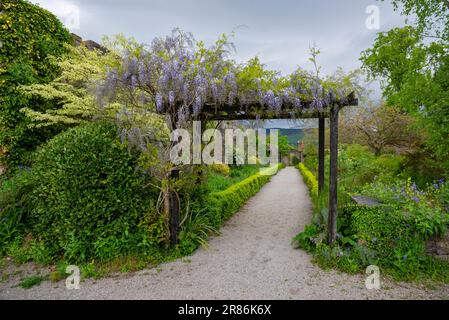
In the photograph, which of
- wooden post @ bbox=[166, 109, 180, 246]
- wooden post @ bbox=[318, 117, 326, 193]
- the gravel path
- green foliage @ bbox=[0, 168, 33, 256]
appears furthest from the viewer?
wooden post @ bbox=[318, 117, 326, 193]

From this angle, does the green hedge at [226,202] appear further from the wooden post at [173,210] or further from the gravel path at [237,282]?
the wooden post at [173,210]

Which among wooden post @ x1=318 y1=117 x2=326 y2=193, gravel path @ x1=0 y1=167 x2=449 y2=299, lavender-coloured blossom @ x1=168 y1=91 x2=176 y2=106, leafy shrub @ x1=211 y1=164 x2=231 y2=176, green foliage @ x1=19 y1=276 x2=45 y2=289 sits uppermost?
lavender-coloured blossom @ x1=168 y1=91 x2=176 y2=106

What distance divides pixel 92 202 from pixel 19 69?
485 cm

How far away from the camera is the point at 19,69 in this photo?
5957 mm

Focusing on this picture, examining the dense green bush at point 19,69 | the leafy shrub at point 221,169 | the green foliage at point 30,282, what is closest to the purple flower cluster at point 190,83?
the green foliage at point 30,282

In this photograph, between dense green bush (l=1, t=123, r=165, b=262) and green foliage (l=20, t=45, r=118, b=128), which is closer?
dense green bush (l=1, t=123, r=165, b=262)

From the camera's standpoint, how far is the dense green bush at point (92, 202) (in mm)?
3480

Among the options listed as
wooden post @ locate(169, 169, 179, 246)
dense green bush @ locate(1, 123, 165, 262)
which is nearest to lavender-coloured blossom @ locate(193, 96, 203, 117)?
wooden post @ locate(169, 169, 179, 246)

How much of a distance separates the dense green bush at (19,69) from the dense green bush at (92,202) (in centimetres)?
317

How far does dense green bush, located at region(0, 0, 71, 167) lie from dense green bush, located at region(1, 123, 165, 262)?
3.17 meters

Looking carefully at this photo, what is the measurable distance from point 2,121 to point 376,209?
783 cm

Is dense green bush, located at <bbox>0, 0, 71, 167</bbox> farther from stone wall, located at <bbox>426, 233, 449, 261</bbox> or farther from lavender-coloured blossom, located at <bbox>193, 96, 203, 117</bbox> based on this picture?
stone wall, located at <bbox>426, 233, 449, 261</bbox>

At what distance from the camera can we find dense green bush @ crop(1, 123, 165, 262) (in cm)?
348

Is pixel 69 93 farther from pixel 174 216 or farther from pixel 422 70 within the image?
pixel 422 70
